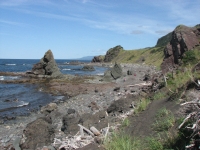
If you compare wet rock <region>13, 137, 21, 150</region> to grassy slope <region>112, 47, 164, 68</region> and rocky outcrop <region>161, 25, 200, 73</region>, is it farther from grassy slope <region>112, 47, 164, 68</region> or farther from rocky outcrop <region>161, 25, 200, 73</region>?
grassy slope <region>112, 47, 164, 68</region>

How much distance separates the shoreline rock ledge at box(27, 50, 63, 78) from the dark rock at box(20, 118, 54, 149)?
38.1 meters

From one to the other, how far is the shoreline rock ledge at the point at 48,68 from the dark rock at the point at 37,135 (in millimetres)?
38111

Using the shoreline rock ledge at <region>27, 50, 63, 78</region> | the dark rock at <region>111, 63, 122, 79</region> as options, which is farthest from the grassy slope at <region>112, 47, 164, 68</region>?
the shoreline rock ledge at <region>27, 50, 63, 78</region>

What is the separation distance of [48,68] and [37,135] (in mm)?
40894

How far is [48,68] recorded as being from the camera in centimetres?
5038

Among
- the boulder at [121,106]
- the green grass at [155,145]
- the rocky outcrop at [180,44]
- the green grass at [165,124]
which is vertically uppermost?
the rocky outcrop at [180,44]

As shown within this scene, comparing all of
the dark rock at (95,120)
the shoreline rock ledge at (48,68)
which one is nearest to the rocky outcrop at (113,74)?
the shoreline rock ledge at (48,68)

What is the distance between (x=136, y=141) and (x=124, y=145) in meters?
0.76

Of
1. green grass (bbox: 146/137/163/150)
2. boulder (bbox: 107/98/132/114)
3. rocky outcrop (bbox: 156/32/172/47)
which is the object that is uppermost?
rocky outcrop (bbox: 156/32/172/47)

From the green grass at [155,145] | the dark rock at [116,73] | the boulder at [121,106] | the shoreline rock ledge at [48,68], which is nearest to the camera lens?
the green grass at [155,145]

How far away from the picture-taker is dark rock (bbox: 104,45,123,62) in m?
134

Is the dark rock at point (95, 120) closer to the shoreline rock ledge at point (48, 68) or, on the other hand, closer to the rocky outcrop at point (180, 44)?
the rocky outcrop at point (180, 44)

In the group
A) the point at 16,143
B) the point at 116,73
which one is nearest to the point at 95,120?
the point at 16,143

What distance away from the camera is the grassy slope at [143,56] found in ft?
287
